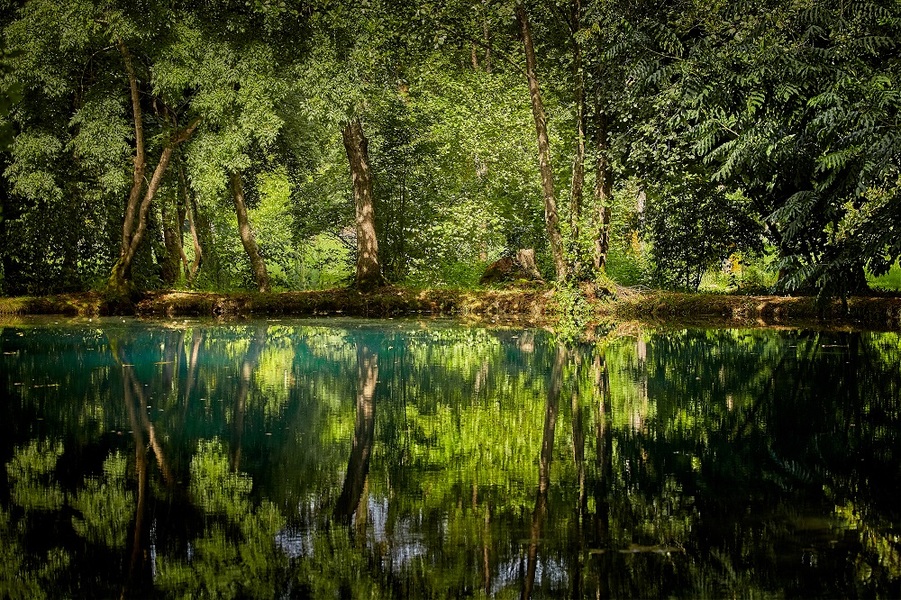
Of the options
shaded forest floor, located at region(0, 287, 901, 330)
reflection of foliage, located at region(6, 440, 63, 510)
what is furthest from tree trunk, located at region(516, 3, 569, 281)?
reflection of foliage, located at region(6, 440, 63, 510)

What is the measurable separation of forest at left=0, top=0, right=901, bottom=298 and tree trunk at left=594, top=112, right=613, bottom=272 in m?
0.08

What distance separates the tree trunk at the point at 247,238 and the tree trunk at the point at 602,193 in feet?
27.7

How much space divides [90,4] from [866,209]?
16692 millimetres

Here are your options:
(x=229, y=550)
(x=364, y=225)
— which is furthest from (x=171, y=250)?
(x=229, y=550)

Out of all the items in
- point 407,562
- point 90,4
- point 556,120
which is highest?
point 90,4

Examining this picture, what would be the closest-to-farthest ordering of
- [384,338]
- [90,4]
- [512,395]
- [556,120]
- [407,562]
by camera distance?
[407,562] < [512,395] < [384,338] < [90,4] < [556,120]

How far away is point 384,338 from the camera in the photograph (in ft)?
53.2

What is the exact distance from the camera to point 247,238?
82.9ft

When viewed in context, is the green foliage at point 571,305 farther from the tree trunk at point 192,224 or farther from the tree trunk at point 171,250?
the tree trunk at point 171,250

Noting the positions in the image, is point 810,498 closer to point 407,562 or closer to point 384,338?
point 407,562

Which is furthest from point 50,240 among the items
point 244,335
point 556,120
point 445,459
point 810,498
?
point 810,498

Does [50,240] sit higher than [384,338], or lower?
higher

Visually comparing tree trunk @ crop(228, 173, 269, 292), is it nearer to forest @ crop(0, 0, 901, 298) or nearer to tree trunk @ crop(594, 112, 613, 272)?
forest @ crop(0, 0, 901, 298)

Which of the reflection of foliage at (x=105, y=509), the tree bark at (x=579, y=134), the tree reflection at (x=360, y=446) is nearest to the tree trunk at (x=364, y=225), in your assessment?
the tree bark at (x=579, y=134)
